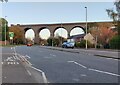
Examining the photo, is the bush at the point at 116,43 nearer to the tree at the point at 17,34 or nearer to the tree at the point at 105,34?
the tree at the point at 105,34

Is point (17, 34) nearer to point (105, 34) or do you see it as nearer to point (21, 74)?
point (105, 34)

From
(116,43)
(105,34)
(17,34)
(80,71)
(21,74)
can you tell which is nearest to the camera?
(21,74)

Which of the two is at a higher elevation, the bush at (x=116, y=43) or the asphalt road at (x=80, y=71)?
the bush at (x=116, y=43)

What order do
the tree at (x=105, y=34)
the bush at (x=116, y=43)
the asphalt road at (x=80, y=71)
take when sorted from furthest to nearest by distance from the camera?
the tree at (x=105, y=34) → the bush at (x=116, y=43) → the asphalt road at (x=80, y=71)

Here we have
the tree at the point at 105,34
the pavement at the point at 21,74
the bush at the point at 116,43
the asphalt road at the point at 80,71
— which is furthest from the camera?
the tree at the point at 105,34

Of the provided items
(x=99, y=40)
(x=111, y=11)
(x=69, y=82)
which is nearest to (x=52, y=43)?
(x=99, y=40)

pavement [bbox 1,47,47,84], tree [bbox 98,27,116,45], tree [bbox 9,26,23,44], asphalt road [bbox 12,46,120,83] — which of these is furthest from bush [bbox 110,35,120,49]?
tree [bbox 9,26,23,44]

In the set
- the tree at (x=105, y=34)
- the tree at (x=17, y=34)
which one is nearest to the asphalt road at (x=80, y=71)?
the tree at (x=105, y=34)

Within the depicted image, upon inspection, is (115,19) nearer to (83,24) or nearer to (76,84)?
(76,84)

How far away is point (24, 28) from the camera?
578 feet

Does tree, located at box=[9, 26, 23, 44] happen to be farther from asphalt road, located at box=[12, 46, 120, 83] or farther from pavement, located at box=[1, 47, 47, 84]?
pavement, located at box=[1, 47, 47, 84]

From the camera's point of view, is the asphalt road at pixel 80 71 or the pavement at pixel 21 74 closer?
the pavement at pixel 21 74

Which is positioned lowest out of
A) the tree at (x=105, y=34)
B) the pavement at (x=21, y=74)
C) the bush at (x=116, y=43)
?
the pavement at (x=21, y=74)

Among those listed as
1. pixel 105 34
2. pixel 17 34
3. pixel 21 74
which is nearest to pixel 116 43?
pixel 105 34
